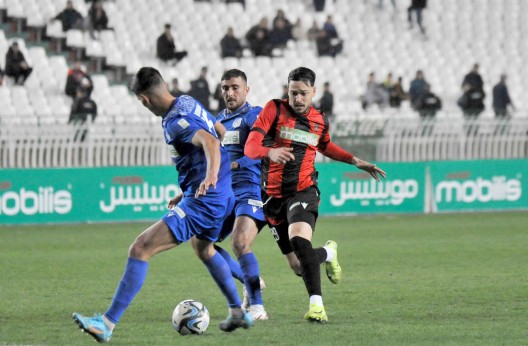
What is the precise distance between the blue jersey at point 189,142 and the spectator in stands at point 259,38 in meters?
18.8

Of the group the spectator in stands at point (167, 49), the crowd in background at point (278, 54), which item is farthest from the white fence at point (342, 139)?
the spectator in stands at point (167, 49)

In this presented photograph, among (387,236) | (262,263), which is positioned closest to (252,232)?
(262,263)

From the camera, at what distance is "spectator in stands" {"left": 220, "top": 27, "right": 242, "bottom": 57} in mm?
26359

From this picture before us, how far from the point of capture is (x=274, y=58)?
2752cm

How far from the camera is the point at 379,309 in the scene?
9.52m

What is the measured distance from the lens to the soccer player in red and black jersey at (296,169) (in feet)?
29.0

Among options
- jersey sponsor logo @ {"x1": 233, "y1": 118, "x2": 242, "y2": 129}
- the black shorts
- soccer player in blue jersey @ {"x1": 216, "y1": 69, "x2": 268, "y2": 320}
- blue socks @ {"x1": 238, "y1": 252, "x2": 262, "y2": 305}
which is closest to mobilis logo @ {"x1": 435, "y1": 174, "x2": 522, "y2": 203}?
soccer player in blue jersey @ {"x1": 216, "y1": 69, "x2": 268, "y2": 320}

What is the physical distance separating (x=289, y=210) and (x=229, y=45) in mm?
17629

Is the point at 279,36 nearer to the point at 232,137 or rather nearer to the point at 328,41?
the point at 328,41

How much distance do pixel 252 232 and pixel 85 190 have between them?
33.5 ft

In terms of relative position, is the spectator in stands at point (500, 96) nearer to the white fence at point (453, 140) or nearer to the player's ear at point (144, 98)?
the white fence at point (453, 140)

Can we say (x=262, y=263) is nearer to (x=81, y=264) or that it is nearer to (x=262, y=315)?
(x=81, y=264)

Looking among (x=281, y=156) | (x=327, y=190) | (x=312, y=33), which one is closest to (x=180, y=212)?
(x=281, y=156)

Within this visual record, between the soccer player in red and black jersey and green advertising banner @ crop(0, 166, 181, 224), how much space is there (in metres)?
10.3
